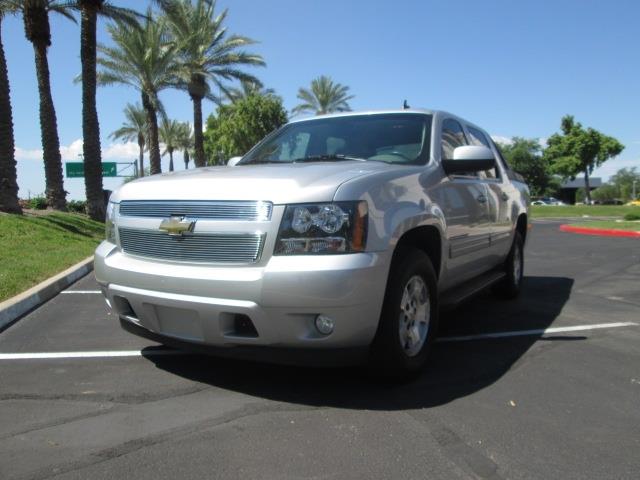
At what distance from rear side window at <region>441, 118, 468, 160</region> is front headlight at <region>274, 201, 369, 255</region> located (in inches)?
67.9

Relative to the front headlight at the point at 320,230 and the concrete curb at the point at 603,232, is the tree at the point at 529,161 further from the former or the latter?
the front headlight at the point at 320,230

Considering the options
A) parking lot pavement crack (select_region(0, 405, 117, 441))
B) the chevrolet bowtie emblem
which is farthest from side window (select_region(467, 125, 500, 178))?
parking lot pavement crack (select_region(0, 405, 117, 441))

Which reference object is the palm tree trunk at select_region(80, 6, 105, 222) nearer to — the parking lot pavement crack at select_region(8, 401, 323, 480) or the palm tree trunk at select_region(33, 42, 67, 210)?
the palm tree trunk at select_region(33, 42, 67, 210)

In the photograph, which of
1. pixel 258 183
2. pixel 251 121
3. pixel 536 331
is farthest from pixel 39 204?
pixel 251 121

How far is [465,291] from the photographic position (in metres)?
4.90

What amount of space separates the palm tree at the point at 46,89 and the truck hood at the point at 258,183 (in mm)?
15805

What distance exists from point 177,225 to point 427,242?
5.77 ft

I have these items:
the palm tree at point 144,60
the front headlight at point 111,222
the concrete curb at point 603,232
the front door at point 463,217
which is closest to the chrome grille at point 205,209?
the front headlight at point 111,222

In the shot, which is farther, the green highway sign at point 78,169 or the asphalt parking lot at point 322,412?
the green highway sign at point 78,169

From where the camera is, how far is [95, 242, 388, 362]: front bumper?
10.2 feet

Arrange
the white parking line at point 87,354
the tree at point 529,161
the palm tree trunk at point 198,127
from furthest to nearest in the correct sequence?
the tree at point 529,161 → the palm tree trunk at point 198,127 → the white parking line at point 87,354

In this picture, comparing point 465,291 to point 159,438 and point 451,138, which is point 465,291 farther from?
point 159,438

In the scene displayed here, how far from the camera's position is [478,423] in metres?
3.16

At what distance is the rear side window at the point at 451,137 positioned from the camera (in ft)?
15.6
